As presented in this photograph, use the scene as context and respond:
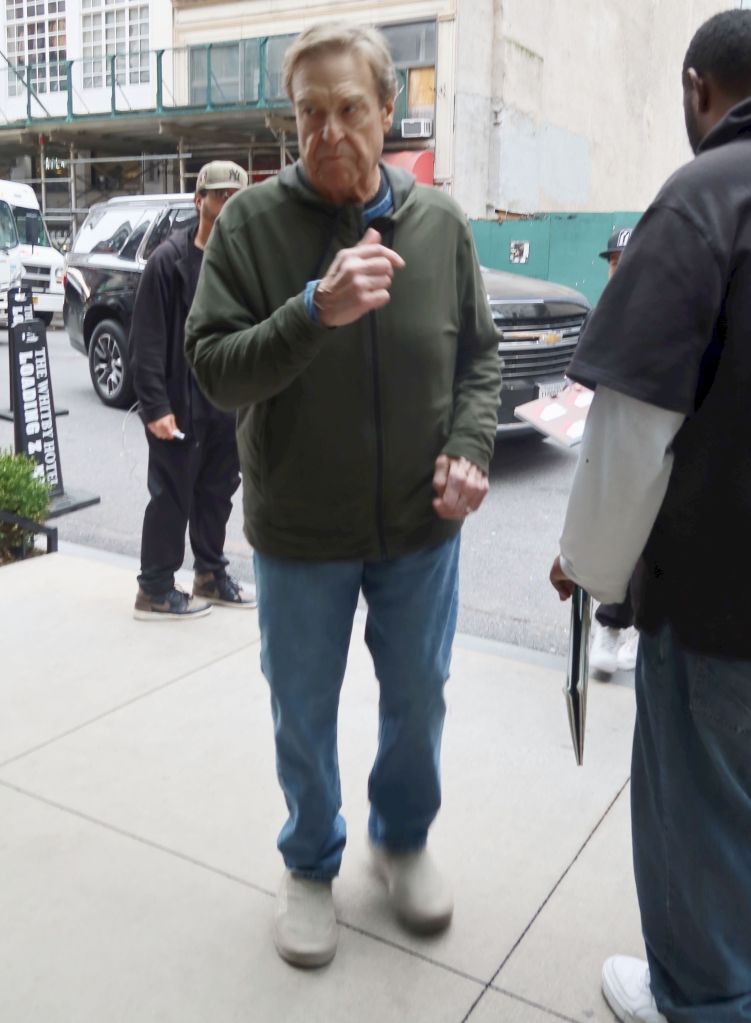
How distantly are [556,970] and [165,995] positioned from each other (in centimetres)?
87

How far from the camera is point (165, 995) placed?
7.21 ft

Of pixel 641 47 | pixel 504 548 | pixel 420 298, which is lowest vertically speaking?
pixel 504 548

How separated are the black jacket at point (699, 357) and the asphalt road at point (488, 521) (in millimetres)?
2726

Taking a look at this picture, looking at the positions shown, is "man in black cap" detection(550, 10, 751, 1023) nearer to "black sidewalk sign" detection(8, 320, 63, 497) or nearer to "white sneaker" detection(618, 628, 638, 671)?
"white sneaker" detection(618, 628, 638, 671)

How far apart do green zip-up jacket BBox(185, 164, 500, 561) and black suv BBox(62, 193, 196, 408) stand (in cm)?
832

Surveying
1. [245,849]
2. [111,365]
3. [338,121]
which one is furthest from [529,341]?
[338,121]

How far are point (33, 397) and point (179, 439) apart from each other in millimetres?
2483

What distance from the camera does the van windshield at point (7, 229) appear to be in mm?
17844

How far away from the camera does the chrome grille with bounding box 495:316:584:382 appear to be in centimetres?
753

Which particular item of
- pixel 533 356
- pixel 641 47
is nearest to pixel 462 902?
pixel 533 356

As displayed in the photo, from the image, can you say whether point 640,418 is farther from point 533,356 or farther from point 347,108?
point 533,356

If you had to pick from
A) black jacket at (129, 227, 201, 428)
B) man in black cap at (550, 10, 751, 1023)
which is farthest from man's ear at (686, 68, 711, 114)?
black jacket at (129, 227, 201, 428)

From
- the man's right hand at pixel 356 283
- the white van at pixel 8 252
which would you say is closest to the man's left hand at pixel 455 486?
the man's right hand at pixel 356 283

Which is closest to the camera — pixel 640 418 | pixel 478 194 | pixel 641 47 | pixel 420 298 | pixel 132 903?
pixel 640 418
